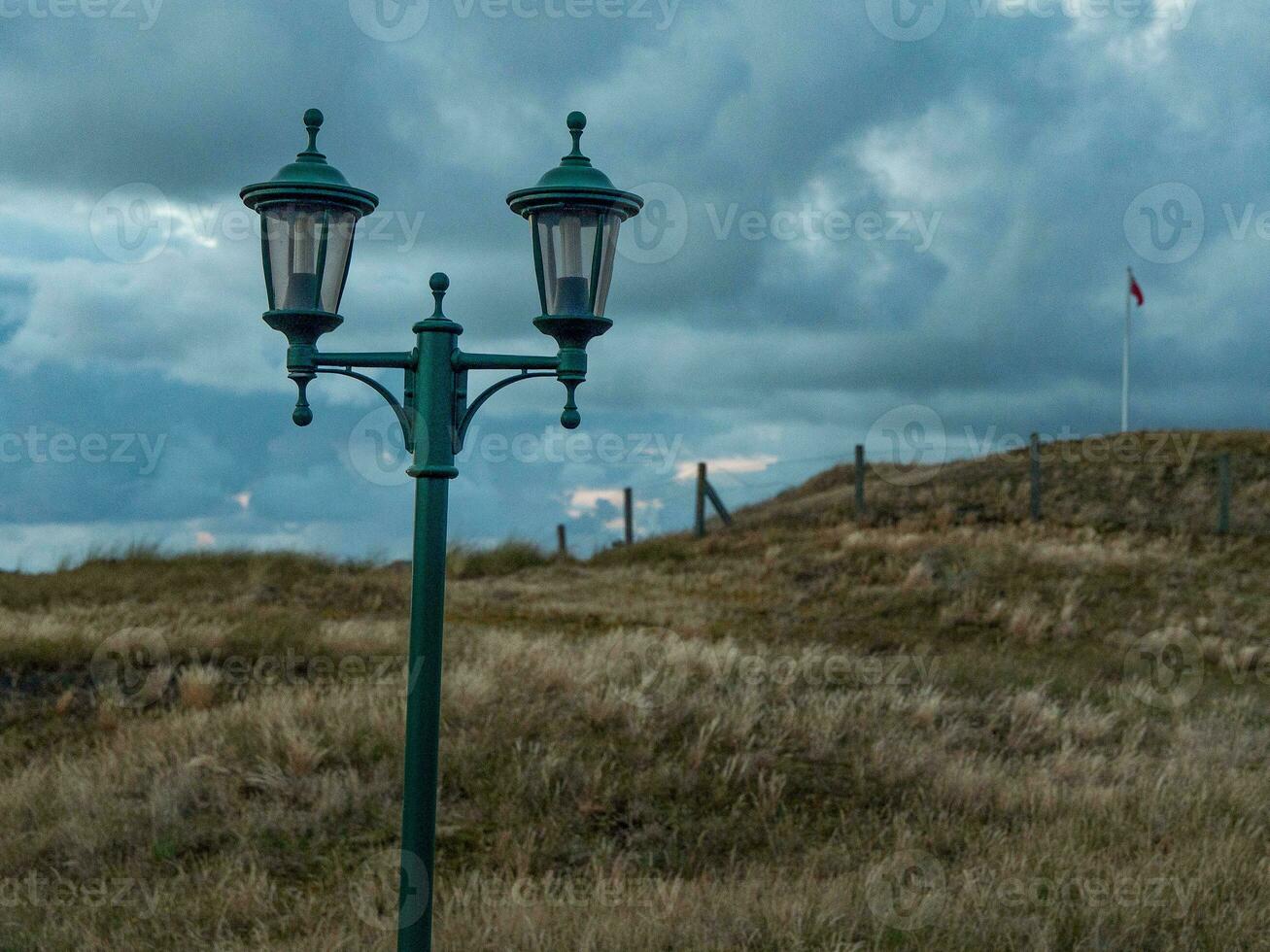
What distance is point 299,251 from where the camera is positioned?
16.7ft

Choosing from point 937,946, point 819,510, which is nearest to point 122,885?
point 937,946

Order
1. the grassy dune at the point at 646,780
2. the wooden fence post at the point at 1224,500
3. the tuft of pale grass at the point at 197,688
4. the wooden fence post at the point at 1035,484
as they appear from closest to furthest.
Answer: the grassy dune at the point at 646,780
the tuft of pale grass at the point at 197,688
the wooden fence post at the point at 1224,500
the wooden fence post at the point at 1035,484

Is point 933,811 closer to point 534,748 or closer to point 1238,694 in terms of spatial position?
point 534,748

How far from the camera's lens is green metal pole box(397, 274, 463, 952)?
4.86m

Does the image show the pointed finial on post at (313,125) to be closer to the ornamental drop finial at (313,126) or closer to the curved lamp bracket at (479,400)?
the ornamental drop finial at (313,126)

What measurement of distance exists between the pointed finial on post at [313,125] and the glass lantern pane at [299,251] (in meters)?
0.30

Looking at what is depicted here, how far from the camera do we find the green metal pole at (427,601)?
4.86 m

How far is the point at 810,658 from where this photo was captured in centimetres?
1262

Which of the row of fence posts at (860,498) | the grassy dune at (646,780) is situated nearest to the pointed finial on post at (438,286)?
the grassy dune at (646,780)

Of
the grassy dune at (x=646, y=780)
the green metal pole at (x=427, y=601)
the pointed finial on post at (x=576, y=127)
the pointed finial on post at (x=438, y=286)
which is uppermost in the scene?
the pointed finial on post at (x=576, y=127)

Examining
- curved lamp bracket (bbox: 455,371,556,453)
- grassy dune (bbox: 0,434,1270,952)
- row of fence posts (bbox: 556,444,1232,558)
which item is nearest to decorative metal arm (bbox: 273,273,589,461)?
curved lamp bracket (bbox: 455,371,556,453)

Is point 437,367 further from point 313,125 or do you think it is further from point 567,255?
point 313,125

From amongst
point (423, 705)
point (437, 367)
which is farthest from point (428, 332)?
point (423, 705)

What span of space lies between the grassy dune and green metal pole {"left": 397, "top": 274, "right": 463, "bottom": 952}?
2.79 feet
